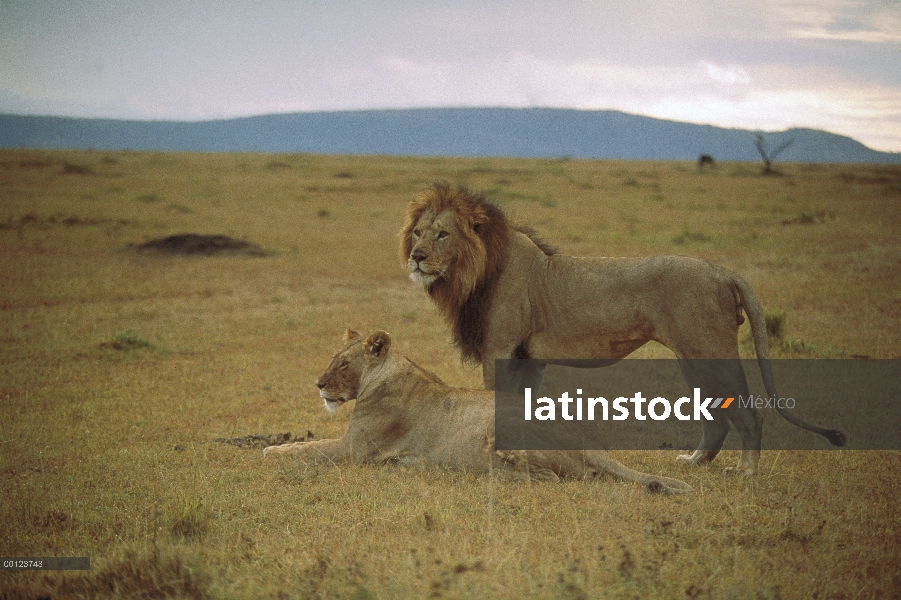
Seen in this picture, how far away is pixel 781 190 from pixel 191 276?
116 feet

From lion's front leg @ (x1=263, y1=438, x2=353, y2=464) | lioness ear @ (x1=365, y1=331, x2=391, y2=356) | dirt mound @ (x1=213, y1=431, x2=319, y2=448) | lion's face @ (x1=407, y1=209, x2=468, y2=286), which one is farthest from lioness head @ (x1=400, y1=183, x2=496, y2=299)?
dirt mound @ (x1=213, y1=431, x2=319, y2=448)

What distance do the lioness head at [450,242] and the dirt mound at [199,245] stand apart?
49.7ft

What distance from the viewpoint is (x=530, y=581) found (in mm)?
4133

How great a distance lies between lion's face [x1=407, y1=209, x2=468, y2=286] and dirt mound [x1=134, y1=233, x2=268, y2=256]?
50.0ft

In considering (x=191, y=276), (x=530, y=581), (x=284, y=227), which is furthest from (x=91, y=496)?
(x=284, y=227)

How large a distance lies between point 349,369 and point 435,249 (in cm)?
135

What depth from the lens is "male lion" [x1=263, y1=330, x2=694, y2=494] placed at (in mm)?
6305

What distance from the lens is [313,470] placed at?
6883 mm

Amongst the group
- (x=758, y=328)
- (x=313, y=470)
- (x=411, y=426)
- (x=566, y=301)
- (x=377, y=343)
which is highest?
(x=566, y=301)

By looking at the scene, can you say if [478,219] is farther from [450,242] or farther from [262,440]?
[262,440]

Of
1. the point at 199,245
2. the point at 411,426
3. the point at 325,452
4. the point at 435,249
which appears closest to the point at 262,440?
the point at 325,452

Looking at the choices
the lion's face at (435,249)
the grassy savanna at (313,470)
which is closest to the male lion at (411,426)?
the grassy savanna at (313,470)

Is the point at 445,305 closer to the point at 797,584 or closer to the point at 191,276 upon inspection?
the point at 797,584

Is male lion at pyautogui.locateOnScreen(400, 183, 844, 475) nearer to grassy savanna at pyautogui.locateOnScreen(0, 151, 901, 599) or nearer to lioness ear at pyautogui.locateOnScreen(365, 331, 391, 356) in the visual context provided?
lioness ear at pyautogui.locateOnScreen(365, 331, 391, 356)
